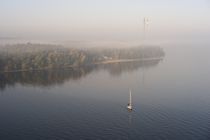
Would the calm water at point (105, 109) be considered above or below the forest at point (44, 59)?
below

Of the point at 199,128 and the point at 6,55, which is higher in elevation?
the point at 6,55

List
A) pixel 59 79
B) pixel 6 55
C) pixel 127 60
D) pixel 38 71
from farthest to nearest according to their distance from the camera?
pixel 127 60 < pixel 6 55 < pixel 38 71 < pixel 59 79

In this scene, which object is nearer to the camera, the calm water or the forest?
the calm water

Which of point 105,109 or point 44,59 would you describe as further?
point 44,59

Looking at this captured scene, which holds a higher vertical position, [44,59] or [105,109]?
[44,59]

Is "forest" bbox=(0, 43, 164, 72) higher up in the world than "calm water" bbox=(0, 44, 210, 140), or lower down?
higher up

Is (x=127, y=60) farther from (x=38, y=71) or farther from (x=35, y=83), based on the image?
(x=35, y=83)

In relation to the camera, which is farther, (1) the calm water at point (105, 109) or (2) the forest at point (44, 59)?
(2) the forest at point (44, 59)

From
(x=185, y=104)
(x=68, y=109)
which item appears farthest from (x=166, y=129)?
(x=68, y=109)
